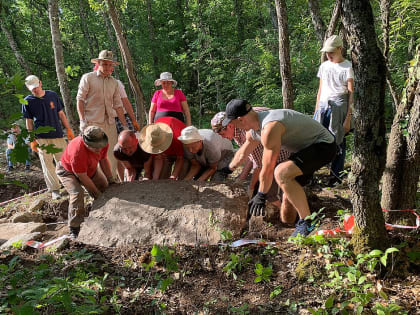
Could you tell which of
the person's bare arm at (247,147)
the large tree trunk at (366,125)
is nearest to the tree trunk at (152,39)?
the person's bare arm at (247,147)

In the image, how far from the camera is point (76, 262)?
2846 mm

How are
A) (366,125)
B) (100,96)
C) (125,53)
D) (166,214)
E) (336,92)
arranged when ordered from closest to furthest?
(366,125), (166,214), (336,92), (100,96), (125,53)

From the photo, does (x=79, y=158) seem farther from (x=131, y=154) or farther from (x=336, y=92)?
(x=336, y=92)

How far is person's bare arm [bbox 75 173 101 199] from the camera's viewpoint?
12.5 ft

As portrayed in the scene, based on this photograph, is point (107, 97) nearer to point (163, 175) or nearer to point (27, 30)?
point (163, 175)

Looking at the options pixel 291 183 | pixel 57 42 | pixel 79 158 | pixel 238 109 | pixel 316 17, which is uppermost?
pixel 316 17

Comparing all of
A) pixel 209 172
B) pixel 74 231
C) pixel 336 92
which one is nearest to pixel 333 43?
pixel 336 92

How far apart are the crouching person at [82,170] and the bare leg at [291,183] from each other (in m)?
2.06

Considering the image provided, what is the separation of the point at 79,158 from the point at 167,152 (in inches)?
45.0

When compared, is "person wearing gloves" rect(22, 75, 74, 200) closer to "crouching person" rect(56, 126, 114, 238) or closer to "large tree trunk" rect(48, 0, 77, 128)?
"large tree trunk" rect(48, 0, 77, 128)

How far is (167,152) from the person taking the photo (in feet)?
14.0

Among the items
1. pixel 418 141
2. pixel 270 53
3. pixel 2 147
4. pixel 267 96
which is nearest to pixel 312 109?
pixel 267 96

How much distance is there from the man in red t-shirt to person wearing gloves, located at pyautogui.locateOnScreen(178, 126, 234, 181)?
0.13 m

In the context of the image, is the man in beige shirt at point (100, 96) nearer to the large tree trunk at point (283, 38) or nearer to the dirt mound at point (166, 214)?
the dirt mound at point (166, 214)
